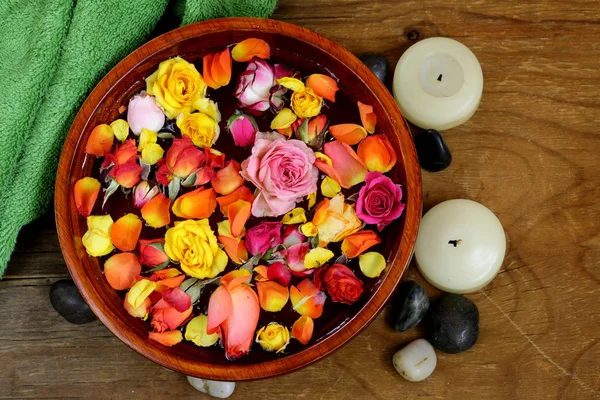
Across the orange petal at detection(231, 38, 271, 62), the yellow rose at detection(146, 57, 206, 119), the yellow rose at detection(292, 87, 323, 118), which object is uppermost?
the orange petal at detection(231, 38, 271, 62)

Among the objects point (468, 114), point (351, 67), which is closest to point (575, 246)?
point (468, 114)

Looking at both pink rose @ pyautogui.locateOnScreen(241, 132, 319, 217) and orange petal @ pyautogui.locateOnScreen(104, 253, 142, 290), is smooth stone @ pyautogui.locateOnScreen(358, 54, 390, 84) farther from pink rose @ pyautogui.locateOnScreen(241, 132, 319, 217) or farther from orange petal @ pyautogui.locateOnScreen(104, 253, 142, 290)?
orange petal @ pyautogui.locateOnScreen(104, 253, 142, 290)

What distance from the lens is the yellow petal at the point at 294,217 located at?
0.46m

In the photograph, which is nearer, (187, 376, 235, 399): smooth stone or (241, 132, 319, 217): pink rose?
(241, 132, 319, 217): pink rose

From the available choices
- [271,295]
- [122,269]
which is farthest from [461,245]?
A: [122,269]

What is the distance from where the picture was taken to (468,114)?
0.54 metres

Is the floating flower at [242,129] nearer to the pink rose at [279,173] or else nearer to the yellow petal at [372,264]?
the pink rose at [279,173]

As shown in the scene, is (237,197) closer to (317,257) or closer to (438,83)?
(317,257)

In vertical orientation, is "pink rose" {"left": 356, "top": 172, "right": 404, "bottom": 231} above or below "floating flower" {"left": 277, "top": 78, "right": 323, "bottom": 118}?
below

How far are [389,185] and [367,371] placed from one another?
0.18 meters

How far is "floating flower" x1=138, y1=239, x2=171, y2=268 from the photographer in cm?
46

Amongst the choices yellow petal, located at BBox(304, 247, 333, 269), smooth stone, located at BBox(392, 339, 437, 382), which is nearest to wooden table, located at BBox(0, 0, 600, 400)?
smooth stone, located at BBox(392, 339, 437, 382)

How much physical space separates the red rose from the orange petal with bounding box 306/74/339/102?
0.13 m

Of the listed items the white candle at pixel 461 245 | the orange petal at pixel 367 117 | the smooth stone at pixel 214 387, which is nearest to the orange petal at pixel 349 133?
the orange petal at pixel 367 117
